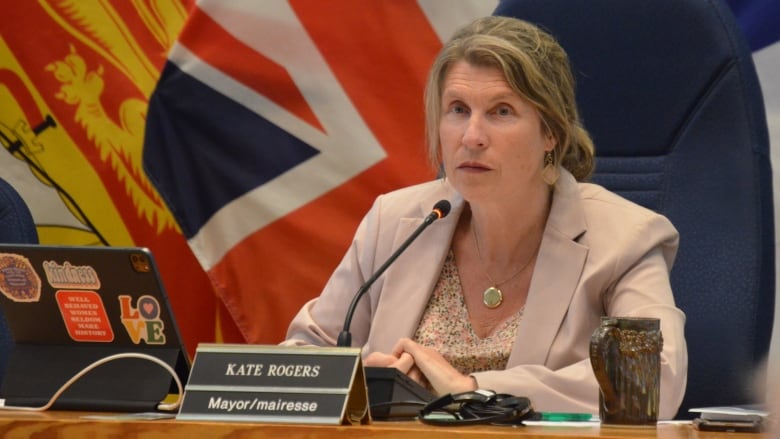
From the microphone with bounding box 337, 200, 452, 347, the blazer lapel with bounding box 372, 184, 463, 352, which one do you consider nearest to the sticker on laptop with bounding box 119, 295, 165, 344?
the microphone with bounding box 337, 200, 452, 347

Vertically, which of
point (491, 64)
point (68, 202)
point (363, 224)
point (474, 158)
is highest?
point (491, 64)

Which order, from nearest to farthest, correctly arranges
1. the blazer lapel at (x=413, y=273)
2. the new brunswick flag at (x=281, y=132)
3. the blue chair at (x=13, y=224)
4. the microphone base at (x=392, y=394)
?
the microphone base at (x=392, y=394), the blazer lapel at (x=413, y=273), the blue chair at (x=13, y=224), the new brunswick flag at (x=281, y=132)

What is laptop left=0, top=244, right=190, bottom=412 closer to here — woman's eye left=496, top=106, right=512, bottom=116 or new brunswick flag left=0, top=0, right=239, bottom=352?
woman's eye left=496, top=106, right=512, bottom=116

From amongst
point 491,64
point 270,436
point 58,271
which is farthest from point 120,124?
point 270,436

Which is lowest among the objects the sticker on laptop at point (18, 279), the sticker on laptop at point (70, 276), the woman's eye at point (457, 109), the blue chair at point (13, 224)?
the blue chair at point (13, 224)

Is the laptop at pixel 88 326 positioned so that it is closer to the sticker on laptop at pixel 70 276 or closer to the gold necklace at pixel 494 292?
the sticker on laptop at pixel 70 276

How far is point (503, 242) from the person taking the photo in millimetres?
2062

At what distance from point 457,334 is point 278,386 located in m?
0.81

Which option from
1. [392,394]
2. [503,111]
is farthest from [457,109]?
[392,394]

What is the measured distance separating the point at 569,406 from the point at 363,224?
2.06 feet

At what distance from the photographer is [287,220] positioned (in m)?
2.74

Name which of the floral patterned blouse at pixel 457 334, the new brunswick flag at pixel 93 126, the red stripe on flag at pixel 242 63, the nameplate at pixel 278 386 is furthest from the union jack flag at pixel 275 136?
the nameplate at pixel 278 386

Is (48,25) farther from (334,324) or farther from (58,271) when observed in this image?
(58,271)

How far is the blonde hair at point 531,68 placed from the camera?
6.45ft
